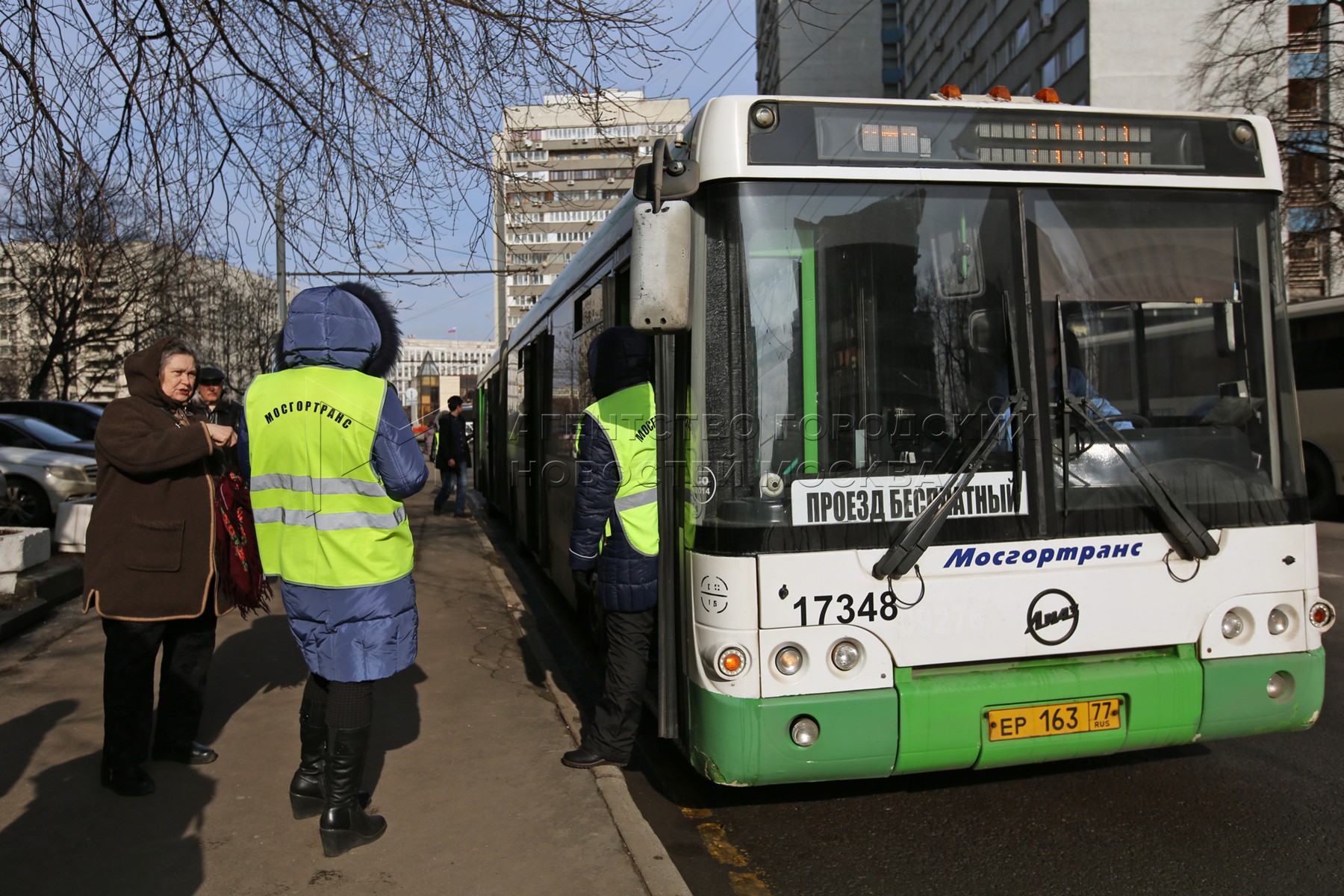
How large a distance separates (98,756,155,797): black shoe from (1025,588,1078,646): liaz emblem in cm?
363

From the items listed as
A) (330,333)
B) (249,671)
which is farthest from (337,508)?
(249,671)

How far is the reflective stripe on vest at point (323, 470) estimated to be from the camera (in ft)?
12.3

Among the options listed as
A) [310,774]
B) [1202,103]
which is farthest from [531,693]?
[1202,103]

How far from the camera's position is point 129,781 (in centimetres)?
440

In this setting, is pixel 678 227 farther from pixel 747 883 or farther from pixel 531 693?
pixel 531 693

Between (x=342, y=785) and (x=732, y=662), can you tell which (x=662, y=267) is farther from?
(x=342, y=785)

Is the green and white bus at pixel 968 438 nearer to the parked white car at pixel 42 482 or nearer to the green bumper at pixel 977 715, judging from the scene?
the green bumper at pixel 977 715

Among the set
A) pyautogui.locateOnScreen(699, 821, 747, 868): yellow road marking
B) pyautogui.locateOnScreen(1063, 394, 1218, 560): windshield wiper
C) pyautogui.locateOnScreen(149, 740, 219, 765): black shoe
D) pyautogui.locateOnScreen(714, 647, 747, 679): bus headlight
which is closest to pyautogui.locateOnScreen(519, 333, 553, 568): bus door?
pyautogui.locateOnScreen(149, 740, 219, 765): black shoe

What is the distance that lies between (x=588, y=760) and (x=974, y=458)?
2.19 meters

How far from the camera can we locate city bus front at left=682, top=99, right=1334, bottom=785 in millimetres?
3916

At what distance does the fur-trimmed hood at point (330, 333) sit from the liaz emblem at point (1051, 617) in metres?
2.67

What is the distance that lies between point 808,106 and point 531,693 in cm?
373

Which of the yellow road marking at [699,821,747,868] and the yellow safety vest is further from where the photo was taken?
the yellow safety vest

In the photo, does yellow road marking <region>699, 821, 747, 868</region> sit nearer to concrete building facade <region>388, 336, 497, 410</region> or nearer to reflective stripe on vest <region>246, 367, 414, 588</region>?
reflective stripe on vest <region>246, 367, 414, 588</region>
